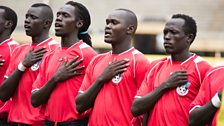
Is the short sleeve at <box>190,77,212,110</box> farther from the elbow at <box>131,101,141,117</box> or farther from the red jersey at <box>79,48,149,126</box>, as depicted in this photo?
the red jersey at <box>79,48,149,126</box>

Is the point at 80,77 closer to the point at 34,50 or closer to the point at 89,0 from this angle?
the point at 34,50

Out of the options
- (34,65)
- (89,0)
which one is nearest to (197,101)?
(34,65)

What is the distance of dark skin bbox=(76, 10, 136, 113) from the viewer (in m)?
6.68

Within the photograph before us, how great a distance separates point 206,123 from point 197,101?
20cm

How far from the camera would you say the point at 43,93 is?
7.24 meters

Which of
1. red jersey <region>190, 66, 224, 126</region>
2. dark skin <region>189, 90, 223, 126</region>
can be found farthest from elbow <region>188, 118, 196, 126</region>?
red jersey <region>190, 66, 224, 126</region>

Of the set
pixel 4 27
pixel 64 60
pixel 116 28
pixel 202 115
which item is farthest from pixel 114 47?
pixel 4 27

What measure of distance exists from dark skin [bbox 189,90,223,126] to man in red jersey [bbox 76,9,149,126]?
3.15 feet

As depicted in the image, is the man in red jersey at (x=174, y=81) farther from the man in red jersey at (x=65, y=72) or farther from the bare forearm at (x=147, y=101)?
the man in red jersey at (x=65, y=72)

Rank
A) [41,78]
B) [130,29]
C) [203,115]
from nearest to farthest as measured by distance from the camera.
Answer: [203,115]
[130,29]
[41,78]

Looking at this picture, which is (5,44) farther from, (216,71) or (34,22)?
(216,71)

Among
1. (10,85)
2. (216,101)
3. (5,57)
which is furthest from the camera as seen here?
(5,57)

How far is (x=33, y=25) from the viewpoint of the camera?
7770 millimetres

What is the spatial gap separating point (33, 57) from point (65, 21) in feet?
2.08
